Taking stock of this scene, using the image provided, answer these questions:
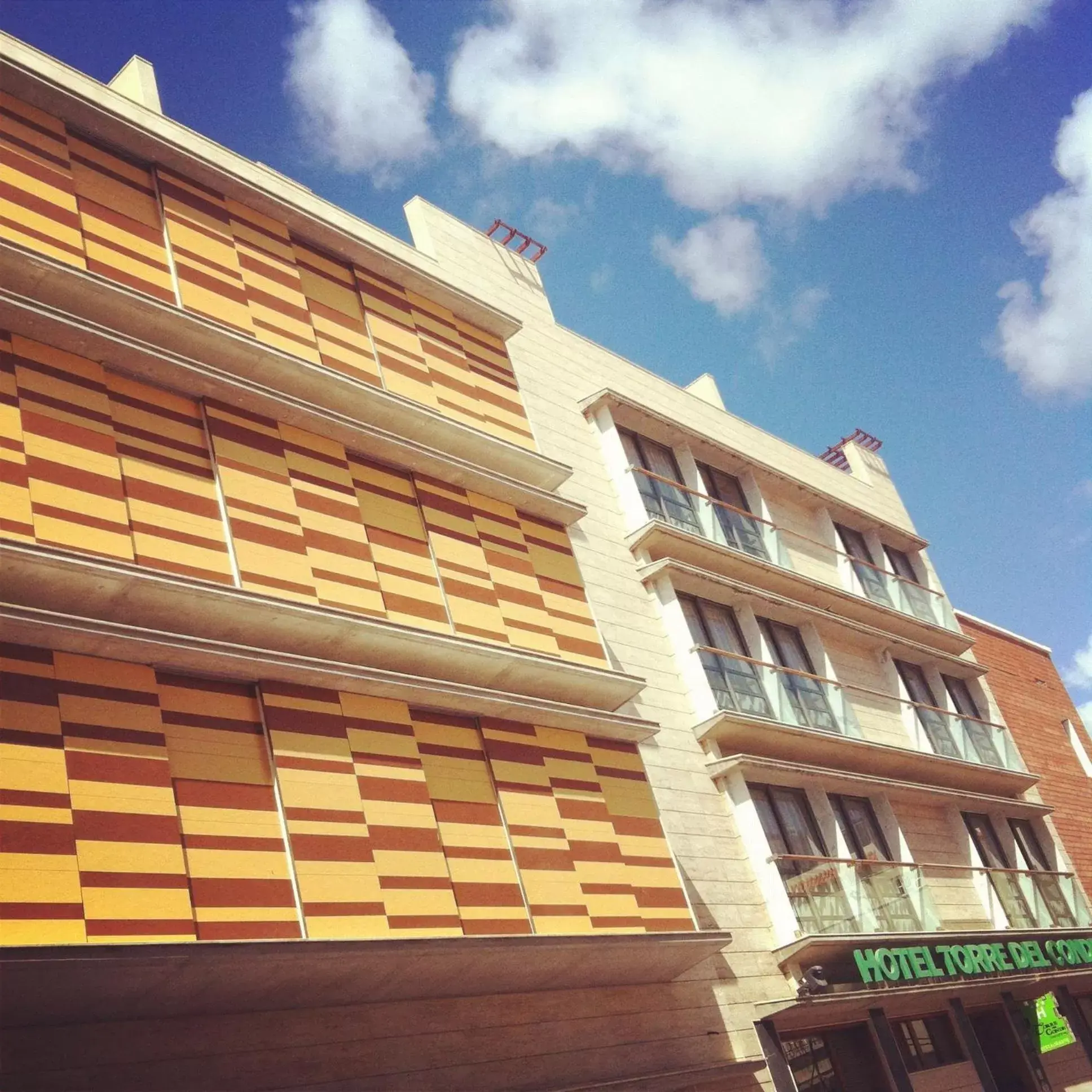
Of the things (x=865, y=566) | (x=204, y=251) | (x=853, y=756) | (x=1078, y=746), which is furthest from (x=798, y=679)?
(x=1078, y=746)

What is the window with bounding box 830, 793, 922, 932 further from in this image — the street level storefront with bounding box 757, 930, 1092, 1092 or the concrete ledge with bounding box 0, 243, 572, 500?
the concrete ledge with bounding box 0, 243, 572, 500

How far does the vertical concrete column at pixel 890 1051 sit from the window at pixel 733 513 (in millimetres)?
9103

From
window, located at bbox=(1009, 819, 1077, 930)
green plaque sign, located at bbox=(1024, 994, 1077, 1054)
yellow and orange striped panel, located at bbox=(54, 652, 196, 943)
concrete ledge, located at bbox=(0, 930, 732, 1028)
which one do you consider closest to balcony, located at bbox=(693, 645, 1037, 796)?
window, located at bbox=(1009, 819, 1077, 930)

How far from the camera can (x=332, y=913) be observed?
37.9 feet

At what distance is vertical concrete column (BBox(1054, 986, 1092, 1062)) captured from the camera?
23.5 meters

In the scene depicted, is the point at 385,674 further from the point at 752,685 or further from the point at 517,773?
the point at 752,685

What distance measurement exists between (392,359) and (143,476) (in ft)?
20.1

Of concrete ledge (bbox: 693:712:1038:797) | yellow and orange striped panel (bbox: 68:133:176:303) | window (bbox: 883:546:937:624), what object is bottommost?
concrete ledge (bbox: 693:712:1038:797)

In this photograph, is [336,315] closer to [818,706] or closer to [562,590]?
[562,590]

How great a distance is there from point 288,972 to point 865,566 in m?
20.6

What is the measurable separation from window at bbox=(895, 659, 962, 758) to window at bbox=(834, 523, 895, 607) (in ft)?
5.54

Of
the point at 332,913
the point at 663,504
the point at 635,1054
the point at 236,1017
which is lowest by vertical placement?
the point at 635,1054

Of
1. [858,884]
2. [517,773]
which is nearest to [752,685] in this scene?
[858,884]

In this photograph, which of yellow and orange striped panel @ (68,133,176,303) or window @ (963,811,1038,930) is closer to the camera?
yellow and orange striped panel @ (68,133,176,303)
